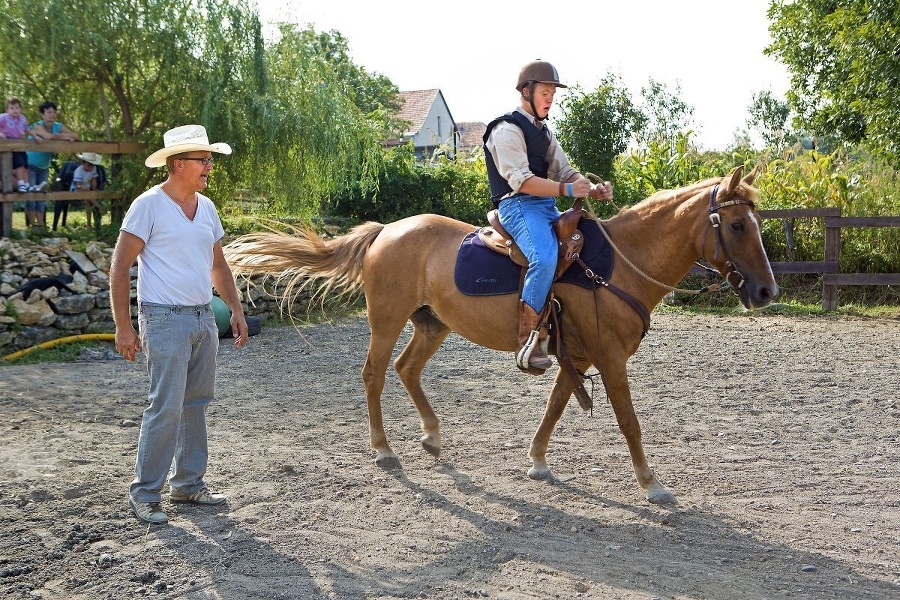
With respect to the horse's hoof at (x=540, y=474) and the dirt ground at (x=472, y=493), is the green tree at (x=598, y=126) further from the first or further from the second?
the horse's hoof at (x=540, y=474)

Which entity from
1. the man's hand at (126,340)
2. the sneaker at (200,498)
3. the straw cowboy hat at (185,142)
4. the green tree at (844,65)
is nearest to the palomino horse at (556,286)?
the sneaker at (200,498)

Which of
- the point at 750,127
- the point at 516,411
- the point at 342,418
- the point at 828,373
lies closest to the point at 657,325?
the point at 828,373

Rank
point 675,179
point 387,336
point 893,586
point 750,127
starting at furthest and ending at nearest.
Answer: point 750,127, point 675,179, point 387,336, point 893,586

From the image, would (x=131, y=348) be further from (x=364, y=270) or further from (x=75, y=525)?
(x=364, y=270)

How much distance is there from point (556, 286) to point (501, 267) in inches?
18.3

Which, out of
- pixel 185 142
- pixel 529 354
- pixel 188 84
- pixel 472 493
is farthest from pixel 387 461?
pixel 188 84

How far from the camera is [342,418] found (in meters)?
7.57

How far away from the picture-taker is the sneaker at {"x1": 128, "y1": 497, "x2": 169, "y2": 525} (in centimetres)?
488

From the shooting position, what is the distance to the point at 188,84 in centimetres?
1293

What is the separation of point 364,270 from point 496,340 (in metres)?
1.28

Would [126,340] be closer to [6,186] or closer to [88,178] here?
[6,186]

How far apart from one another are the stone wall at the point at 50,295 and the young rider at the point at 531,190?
495 centimetres

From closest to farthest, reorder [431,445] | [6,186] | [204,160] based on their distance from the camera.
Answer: [204,160] → [431,445] → [6,186]

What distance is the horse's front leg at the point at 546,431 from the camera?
5922 millimetres
